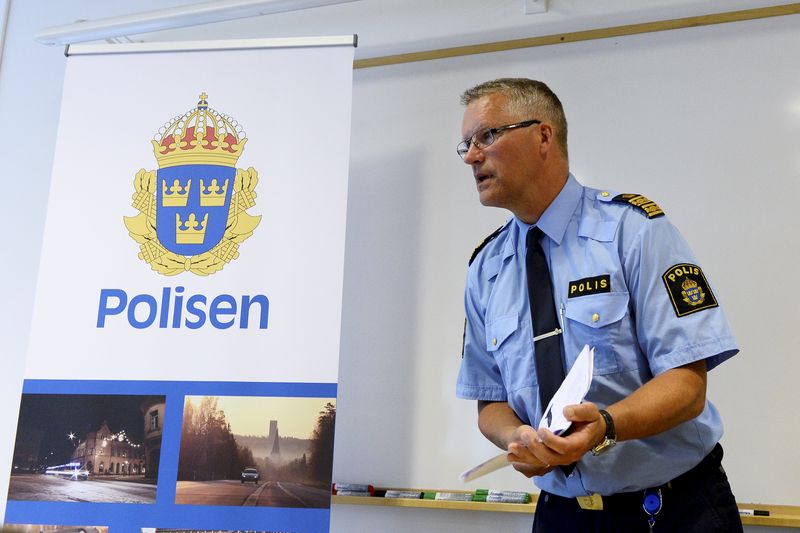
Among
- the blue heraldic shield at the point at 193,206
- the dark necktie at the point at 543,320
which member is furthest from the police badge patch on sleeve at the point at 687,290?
the blue heraldic shield at the point at 193,206

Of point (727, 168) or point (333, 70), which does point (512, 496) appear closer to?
point (727, 168)

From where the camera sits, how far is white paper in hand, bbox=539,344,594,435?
127 cm

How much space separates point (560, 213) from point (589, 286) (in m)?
0.22

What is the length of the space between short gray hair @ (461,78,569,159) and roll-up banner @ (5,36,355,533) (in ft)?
2.46

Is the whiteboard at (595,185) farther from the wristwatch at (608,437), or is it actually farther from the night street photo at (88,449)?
the wristwatch at (608,437)

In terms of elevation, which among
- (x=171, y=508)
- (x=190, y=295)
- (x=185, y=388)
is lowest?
(x=171, y=508)

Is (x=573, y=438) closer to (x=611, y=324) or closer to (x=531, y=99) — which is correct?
(x=611, y=324)

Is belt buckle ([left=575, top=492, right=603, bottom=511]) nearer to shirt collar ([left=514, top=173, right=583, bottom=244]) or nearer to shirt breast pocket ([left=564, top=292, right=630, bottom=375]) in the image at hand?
shirt breast pocket ([left=564, top=292, right=630, bottom=375])

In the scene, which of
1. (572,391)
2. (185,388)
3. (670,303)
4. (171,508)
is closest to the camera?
(572,391)

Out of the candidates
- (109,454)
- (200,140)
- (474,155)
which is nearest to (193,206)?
(200,140)

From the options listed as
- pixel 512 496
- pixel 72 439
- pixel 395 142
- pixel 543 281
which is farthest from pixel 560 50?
pixel 72 439

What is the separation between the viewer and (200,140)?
2.62 meters

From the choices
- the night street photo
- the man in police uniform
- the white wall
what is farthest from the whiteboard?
the man in police uniform

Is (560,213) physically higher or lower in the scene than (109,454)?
higher
